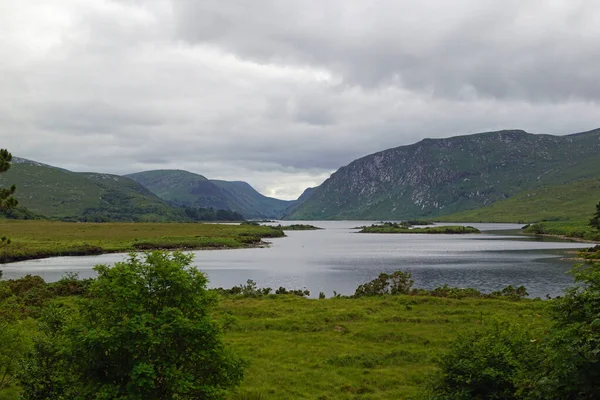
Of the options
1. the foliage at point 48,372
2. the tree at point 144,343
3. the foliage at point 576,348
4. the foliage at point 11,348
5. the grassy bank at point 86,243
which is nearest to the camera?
the foliage at point 576,348

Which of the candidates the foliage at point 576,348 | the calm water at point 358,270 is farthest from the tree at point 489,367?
the calm water at point 358,270

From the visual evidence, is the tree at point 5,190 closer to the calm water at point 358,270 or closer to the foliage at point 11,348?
the foliage at point 11,348

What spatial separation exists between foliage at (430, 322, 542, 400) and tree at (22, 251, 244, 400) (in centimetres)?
737

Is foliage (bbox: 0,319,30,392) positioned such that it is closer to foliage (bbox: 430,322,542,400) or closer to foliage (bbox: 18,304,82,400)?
foliage (bbox: 18,304,82,400)

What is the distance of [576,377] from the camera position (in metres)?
10.8

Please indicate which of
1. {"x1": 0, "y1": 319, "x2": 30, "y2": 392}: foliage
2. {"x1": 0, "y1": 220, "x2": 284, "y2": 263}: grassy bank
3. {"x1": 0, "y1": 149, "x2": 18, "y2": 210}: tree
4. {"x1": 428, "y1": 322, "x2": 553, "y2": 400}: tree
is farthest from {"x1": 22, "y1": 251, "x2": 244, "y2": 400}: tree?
{"x1": 0, "y1": 220, "x2": 284, "y2": 263}: grassy bank

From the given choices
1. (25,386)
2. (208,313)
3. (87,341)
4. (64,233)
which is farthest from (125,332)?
(64,233)

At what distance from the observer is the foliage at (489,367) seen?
1434 centimetres

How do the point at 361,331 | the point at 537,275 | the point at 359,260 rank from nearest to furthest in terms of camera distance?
the point at 361,331 < the point at 537,275 < the point at 359,260

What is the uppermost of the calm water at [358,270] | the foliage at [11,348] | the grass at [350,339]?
the foliage at [11,348]

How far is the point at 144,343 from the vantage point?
13.1 meters

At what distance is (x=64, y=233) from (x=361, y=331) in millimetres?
172820

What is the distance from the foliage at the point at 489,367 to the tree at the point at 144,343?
7.37 metres

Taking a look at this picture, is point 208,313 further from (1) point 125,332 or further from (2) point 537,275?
(2) point 537,275
